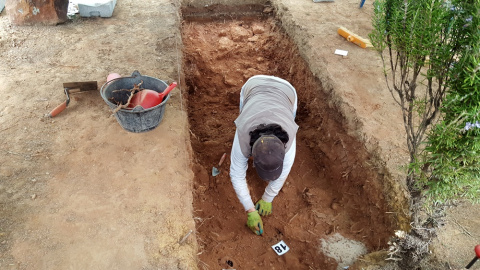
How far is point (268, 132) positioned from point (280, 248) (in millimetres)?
1265

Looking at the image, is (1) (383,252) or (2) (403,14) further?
(1) (383,252)

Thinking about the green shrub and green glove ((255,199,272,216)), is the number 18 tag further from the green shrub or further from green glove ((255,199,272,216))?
the green shrub

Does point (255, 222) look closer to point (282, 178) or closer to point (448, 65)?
point (282, 178)

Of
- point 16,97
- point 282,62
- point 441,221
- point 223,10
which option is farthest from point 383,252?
point 223,10

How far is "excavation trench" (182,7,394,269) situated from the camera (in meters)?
3.01

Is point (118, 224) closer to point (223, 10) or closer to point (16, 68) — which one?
point (16, 68)

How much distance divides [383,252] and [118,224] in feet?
7.22

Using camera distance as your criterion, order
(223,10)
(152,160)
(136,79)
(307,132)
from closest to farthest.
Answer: (152,160), (136,79), (307,132), (223,10)

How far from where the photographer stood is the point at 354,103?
3.83 metres

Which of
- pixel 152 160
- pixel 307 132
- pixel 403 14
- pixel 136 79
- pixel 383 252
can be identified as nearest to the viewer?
pixel 403 14

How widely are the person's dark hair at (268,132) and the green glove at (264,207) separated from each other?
0.95 m

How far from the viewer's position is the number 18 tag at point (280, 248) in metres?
3.05

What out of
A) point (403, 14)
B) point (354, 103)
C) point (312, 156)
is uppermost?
point (403, 14)

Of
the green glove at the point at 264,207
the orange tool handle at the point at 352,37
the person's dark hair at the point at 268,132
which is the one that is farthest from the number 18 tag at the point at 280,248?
the orange tool handle at the point at 352,37
